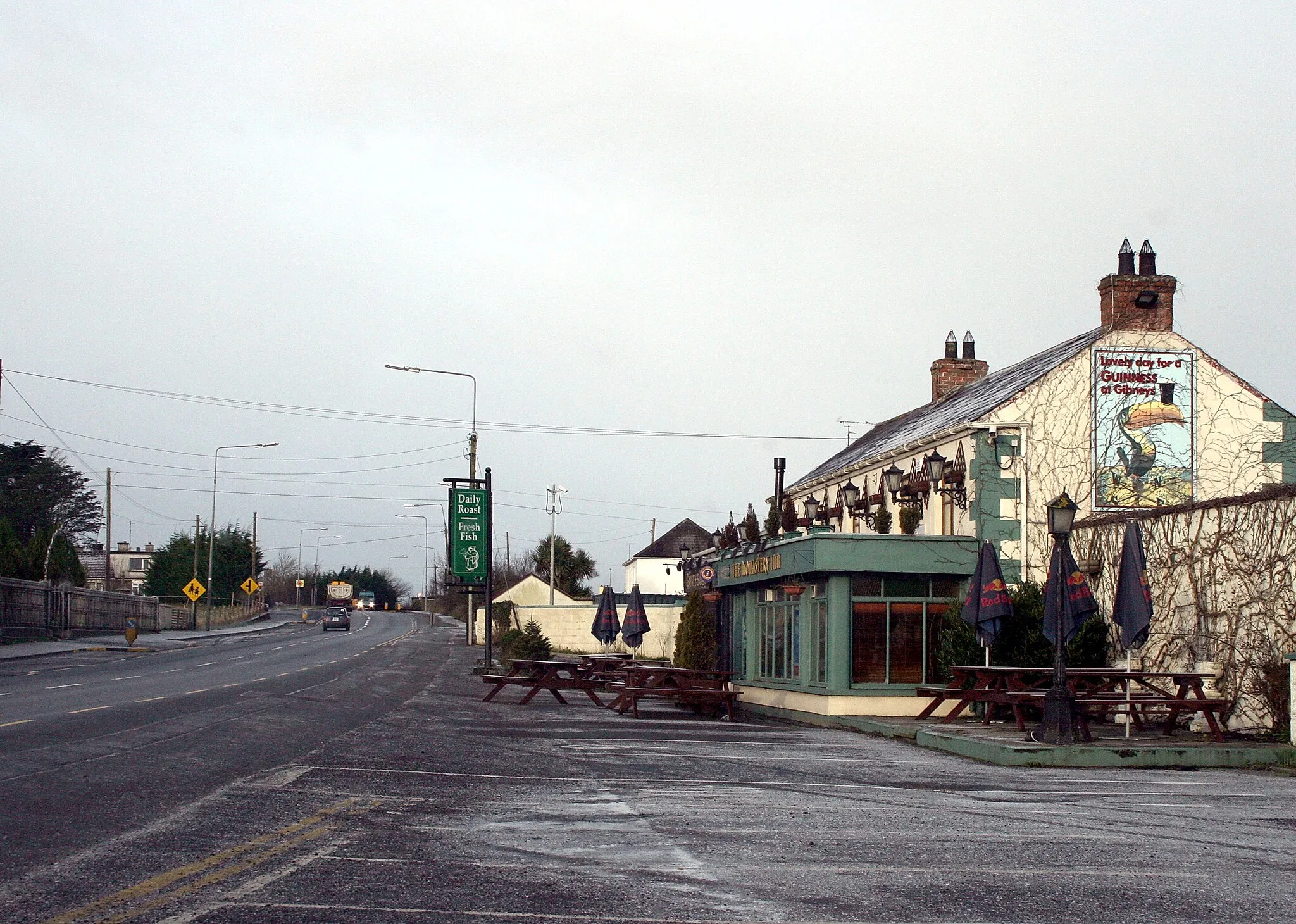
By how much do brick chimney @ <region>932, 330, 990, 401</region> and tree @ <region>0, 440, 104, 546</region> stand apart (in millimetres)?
70415

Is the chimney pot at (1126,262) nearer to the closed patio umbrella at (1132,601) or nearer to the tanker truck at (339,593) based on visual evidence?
the closed patio umbrella at (1132,601)

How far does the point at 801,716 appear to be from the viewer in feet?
84.2

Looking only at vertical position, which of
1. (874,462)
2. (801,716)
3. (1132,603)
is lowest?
(801,716)

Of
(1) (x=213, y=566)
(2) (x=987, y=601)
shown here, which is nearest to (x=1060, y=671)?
(2) (x=987, y=601)

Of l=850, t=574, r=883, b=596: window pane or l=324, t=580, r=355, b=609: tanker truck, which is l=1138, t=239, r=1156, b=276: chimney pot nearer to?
l=850, t=574, r=883, b=596: window pane

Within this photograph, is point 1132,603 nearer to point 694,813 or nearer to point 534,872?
point 694,813

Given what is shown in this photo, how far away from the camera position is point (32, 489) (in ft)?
306

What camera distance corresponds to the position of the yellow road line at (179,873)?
630 cm

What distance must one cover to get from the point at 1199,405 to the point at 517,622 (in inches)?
1557

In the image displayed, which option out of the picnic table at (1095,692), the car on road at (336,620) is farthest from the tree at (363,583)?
the picnic table at (1095,692)

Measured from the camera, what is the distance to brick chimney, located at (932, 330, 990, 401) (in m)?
35.2

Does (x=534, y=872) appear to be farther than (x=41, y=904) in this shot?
Yes

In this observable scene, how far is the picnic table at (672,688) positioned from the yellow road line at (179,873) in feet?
46.4

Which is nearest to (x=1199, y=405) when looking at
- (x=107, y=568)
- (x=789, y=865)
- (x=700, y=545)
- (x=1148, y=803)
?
(x=1148, y=803)
